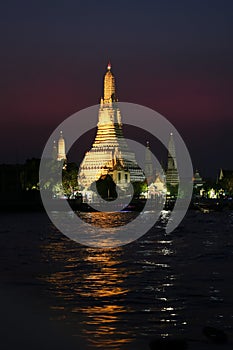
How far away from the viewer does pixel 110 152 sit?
151500 mm

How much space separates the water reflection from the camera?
1594cm

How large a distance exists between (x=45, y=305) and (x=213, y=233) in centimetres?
3473

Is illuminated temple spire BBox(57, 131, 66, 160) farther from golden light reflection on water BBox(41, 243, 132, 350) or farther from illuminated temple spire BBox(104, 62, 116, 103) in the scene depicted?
golden light reflection on water BBox(41, 243, 132, 350)

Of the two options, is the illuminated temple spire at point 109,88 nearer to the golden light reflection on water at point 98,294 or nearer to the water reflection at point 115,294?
the water reflection at point 115,294

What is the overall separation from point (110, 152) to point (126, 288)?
130 metres

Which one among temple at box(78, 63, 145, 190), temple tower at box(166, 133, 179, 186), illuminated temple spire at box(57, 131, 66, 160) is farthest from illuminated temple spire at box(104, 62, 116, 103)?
temple tower at box(166, 133, 179, 186)

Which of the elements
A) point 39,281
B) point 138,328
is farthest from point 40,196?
point 138,328

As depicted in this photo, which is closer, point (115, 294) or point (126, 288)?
point (115, 294)

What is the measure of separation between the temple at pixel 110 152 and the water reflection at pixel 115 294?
112514 millimetres

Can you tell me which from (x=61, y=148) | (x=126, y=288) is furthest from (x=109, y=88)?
(x=126, y=288)

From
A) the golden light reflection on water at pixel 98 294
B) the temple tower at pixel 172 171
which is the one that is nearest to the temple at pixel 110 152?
the temple tower at pixel 172 171

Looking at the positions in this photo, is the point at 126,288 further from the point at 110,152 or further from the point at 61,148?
the point at 61,148

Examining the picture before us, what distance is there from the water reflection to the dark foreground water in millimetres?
21

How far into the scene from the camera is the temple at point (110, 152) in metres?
148
